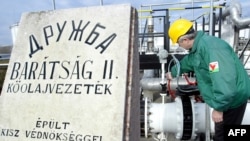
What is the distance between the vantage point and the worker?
210 cm

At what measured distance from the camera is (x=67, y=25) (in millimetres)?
2258

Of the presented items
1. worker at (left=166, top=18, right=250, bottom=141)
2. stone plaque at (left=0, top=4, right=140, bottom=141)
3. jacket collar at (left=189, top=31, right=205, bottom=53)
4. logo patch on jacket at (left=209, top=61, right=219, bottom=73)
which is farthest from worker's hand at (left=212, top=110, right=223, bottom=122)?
stone plaque at (left=0, top=4, right=140, bottom=141)

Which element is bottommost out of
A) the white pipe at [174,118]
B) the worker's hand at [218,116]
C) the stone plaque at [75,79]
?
the white pipe at [174,118]

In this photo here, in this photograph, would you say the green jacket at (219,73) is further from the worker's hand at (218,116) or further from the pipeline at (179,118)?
the pipeline at (179,118)

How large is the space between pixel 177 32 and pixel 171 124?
3.54 ft

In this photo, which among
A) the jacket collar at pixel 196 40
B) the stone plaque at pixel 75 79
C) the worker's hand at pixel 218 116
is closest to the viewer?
the stone plaque at pixel 75 79

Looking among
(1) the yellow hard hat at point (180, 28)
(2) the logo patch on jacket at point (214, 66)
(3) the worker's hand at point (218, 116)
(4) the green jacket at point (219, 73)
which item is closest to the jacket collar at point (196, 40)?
(4) the green jacket at point (219, 73)

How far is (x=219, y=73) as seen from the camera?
210 centimetres

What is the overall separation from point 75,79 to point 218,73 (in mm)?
1208

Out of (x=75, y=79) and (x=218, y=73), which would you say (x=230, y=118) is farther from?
(x=75, y=79)

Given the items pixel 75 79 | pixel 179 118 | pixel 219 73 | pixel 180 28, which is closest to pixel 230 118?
pixel 179 118

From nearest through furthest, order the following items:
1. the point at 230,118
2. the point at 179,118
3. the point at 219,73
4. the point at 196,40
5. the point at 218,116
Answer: the point at 219,73 → the point at 218,116 → the point at 196,40 → the point at 230,118 → the point at 179,118

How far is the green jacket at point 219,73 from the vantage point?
2.09m

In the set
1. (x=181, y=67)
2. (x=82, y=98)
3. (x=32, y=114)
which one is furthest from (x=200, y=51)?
(x=32, y=114)
